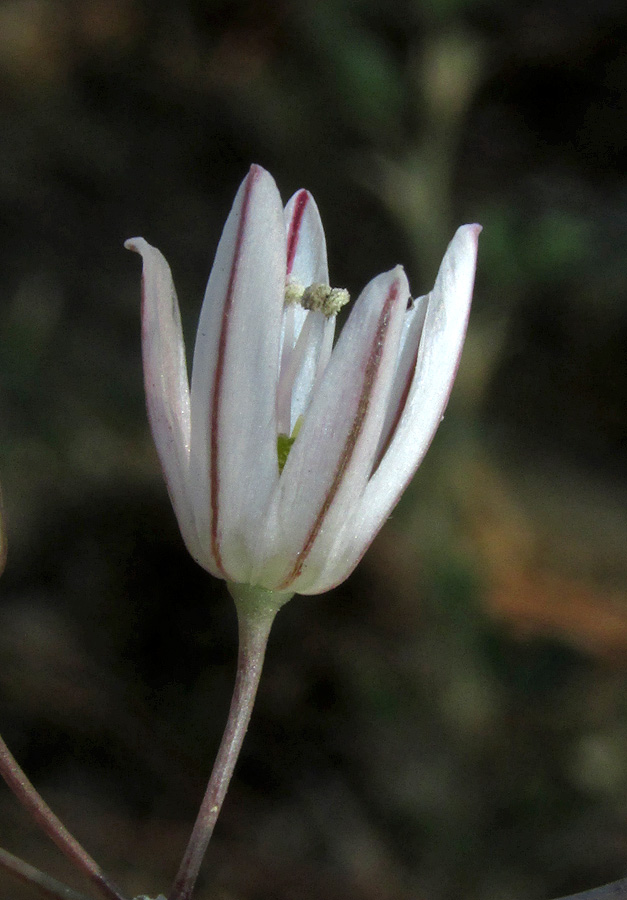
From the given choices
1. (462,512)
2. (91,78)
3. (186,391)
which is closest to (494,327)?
(462,512)

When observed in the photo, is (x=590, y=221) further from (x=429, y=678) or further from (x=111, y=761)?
(x=111, y=761)

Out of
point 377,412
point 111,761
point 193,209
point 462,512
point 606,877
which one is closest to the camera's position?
point 377,412

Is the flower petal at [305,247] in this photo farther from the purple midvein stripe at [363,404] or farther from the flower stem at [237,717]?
the flower stem at [237,717]

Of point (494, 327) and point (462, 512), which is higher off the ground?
point (494, 327)

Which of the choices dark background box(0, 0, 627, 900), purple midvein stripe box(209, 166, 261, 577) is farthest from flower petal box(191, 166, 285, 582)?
dark background box(0, 0, 627, 900)

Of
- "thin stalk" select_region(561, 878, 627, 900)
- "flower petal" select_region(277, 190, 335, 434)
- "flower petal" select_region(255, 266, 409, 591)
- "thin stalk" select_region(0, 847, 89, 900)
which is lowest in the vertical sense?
"thin stalk" select_region(0, 847, 89, 900)

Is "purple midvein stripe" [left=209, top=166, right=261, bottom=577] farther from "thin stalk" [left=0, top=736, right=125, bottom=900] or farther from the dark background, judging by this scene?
the dark background

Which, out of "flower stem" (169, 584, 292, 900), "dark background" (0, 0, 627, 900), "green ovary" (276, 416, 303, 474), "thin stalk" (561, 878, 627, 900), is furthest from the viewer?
"dark background" (0, 0, 627, 900)
